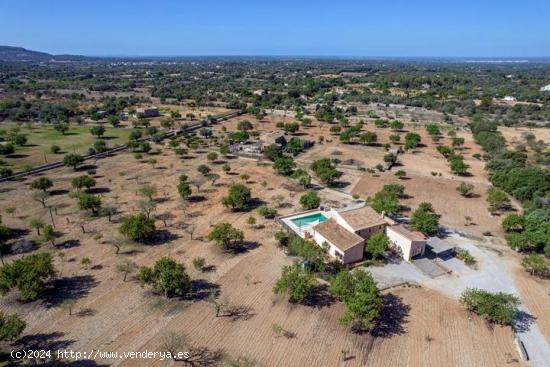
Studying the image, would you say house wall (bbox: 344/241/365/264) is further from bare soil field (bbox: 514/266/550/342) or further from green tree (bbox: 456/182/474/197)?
green tree (bbox: 456/182/474/197)

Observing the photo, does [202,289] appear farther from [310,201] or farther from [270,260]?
[310,201]

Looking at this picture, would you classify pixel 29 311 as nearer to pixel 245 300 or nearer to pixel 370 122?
pixel 245 300

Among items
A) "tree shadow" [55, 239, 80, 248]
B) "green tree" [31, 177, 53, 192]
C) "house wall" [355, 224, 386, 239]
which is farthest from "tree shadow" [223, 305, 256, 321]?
"green tree" [31, 177, 53, 192]

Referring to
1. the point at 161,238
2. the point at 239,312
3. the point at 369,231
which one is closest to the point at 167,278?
the point at 239,312

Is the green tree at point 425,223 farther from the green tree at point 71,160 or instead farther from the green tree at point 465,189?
the green tree at point 71,160

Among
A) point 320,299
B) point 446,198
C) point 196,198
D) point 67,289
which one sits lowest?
point 320,299

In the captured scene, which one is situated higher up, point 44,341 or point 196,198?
point 196,198

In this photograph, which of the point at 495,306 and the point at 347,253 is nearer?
the point at 495,306
